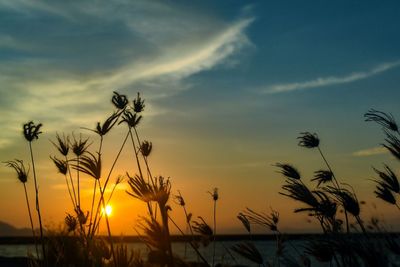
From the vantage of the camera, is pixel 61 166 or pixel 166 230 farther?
pixel 61 166

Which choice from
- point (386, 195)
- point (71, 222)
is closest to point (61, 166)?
point (71, 222)

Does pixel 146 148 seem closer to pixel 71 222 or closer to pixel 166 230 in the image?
pixel 71 222

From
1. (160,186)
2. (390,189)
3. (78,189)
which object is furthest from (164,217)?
(78,189)

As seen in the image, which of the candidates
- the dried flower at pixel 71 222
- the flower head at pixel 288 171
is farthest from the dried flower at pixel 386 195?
the dried flower at pixel 71 222

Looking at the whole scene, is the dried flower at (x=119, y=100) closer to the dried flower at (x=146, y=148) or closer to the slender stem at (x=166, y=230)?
the dried flower at (x=146, y=148)

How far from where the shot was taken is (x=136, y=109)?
32.3 ft

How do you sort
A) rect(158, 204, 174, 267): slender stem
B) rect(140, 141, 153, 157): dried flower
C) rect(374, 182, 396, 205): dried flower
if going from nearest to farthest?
rect(158, 204, 174, 267): slender stem → rect(374, 182, 396, 205): dried flower → rect(140, 141, 153, 157): dried flower

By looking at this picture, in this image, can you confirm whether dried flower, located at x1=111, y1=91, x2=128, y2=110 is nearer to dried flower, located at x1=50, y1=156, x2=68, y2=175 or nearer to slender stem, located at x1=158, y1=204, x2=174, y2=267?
dried flower, located at x1=50, y1=156, x2=68, y2=175

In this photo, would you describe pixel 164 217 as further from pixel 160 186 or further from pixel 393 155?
pixel 393 155

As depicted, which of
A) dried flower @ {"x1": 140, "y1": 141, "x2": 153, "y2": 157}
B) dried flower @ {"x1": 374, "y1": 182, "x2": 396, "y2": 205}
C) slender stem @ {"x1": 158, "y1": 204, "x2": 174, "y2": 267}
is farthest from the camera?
dried flower @ {"x1": 140, "y1": 141, "x2": 153, "y2": 157}

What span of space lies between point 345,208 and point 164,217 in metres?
2.49

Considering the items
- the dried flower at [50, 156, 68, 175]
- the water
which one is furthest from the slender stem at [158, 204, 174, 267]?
the dried flower at [50, 156, 68, 175]

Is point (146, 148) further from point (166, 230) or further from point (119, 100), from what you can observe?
point (166, 230)

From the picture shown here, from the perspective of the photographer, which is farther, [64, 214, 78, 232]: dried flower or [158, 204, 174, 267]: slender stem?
[64, 214, 78, 232]: dried flower
